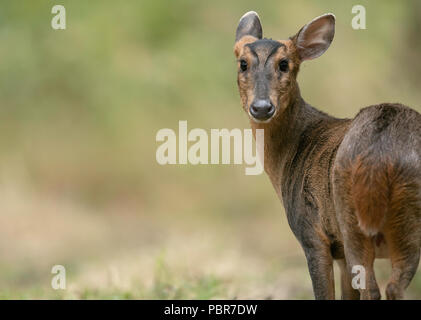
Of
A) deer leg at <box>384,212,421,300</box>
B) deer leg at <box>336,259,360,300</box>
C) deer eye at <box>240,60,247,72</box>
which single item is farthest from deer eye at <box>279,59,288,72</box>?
deer leg at <box>384,212,421,300</box>

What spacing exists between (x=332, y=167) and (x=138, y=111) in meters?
8.66

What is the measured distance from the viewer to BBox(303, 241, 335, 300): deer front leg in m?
6.37

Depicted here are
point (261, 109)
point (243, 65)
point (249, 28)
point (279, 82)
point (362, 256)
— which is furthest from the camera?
point (249, 28)

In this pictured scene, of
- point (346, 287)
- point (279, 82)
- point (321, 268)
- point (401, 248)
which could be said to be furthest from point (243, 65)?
point (401, 248)

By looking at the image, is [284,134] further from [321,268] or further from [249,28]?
[321,268]

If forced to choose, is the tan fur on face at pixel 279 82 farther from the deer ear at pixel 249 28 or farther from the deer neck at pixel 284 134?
the deer ear at pixel 249 28

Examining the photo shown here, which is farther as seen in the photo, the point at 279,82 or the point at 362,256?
the point at 279,82

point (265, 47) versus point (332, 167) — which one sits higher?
point (265, 47)

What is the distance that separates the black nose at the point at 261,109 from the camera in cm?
653

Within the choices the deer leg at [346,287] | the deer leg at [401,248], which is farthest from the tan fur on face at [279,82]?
the deer leg at [401,248]

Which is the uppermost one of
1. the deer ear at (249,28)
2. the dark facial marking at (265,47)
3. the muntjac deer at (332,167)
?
the deer ear at (249,28)

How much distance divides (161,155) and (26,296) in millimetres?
6691

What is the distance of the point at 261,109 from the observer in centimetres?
654

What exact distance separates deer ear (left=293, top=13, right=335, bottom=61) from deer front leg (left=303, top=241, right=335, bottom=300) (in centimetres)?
163
